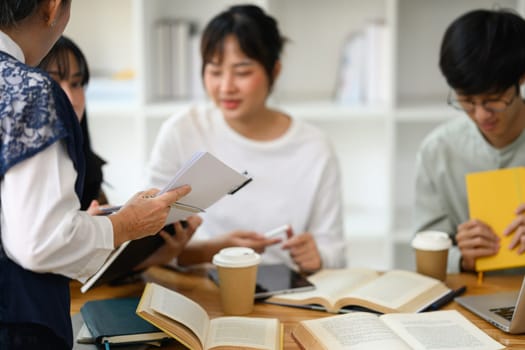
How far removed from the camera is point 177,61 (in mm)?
3070

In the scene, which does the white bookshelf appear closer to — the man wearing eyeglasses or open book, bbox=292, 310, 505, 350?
the man wearing eyeglasses

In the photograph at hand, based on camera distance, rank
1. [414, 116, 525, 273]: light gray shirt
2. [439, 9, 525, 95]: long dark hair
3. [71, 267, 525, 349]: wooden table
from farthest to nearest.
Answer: [414, 116, 525, 273]: light gray shirt < [439, 9, 525, 95]: long dark hair < [71, 267, 525, 349]: wooden table

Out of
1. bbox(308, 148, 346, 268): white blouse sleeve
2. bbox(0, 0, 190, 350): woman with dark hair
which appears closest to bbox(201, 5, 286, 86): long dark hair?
bbox(308, 148, 346, 268): white blouse sleeve

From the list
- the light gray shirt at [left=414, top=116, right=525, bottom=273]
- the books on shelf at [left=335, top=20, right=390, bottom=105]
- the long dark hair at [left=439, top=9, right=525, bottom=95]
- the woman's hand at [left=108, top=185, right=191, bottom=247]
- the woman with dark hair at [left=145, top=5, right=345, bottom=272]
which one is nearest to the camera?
the woman's hand at [left=108, top=185, right=191, bottom=247]

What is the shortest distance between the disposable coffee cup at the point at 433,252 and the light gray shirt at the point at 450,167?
36 cm

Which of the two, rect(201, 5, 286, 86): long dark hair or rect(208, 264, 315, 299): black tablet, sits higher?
rect(201, 5, 286, 86): long dark hair

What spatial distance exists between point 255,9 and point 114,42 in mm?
1207

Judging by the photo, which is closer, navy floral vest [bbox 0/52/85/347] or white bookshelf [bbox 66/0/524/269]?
navy floral vest [bbox 0/52/85/347]

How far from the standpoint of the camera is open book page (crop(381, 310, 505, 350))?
129cm

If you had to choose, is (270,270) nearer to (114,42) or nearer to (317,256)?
(317,256)

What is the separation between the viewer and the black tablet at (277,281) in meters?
1.64

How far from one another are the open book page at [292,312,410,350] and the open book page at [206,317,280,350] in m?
0.05

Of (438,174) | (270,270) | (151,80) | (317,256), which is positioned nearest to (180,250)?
(270,270)

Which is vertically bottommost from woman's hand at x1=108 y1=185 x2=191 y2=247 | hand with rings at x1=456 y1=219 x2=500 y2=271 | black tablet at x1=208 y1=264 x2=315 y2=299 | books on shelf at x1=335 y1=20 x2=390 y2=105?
black tablet at x1=208 y1=264 x2=315 y2=299
